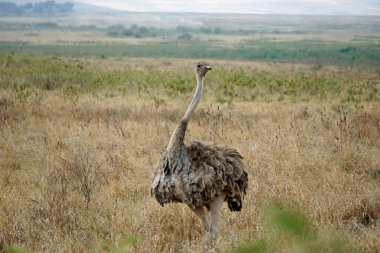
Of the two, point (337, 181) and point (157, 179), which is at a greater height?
point (157, 179)

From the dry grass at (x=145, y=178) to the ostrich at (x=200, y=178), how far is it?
35 cm

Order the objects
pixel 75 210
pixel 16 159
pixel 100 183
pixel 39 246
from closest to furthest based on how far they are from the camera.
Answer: pixel 39 246 → pixel 75 210 → pixel 100 183 → pixel 16 159

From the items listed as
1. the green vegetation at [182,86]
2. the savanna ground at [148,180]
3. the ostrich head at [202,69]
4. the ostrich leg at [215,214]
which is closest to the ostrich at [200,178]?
the ostrich leg at [215,214]

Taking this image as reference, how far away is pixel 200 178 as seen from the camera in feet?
14.5

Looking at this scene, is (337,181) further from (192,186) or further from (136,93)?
(136,93)

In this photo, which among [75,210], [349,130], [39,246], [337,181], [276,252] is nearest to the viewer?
[276,252]

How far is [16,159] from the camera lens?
8234mm

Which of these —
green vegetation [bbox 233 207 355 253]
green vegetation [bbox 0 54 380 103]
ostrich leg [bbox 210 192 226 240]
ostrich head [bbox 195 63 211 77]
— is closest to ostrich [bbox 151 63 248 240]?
ostrich leg [bbox 210 192 226 240]

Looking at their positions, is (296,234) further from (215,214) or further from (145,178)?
(145,178)

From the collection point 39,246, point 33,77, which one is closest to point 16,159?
point 39,246

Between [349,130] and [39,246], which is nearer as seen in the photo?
[39,246]

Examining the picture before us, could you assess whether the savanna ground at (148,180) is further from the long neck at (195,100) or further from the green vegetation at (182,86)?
the green vegetation at (182,86)

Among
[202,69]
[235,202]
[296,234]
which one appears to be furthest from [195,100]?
[296,234]

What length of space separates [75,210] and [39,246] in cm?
97
